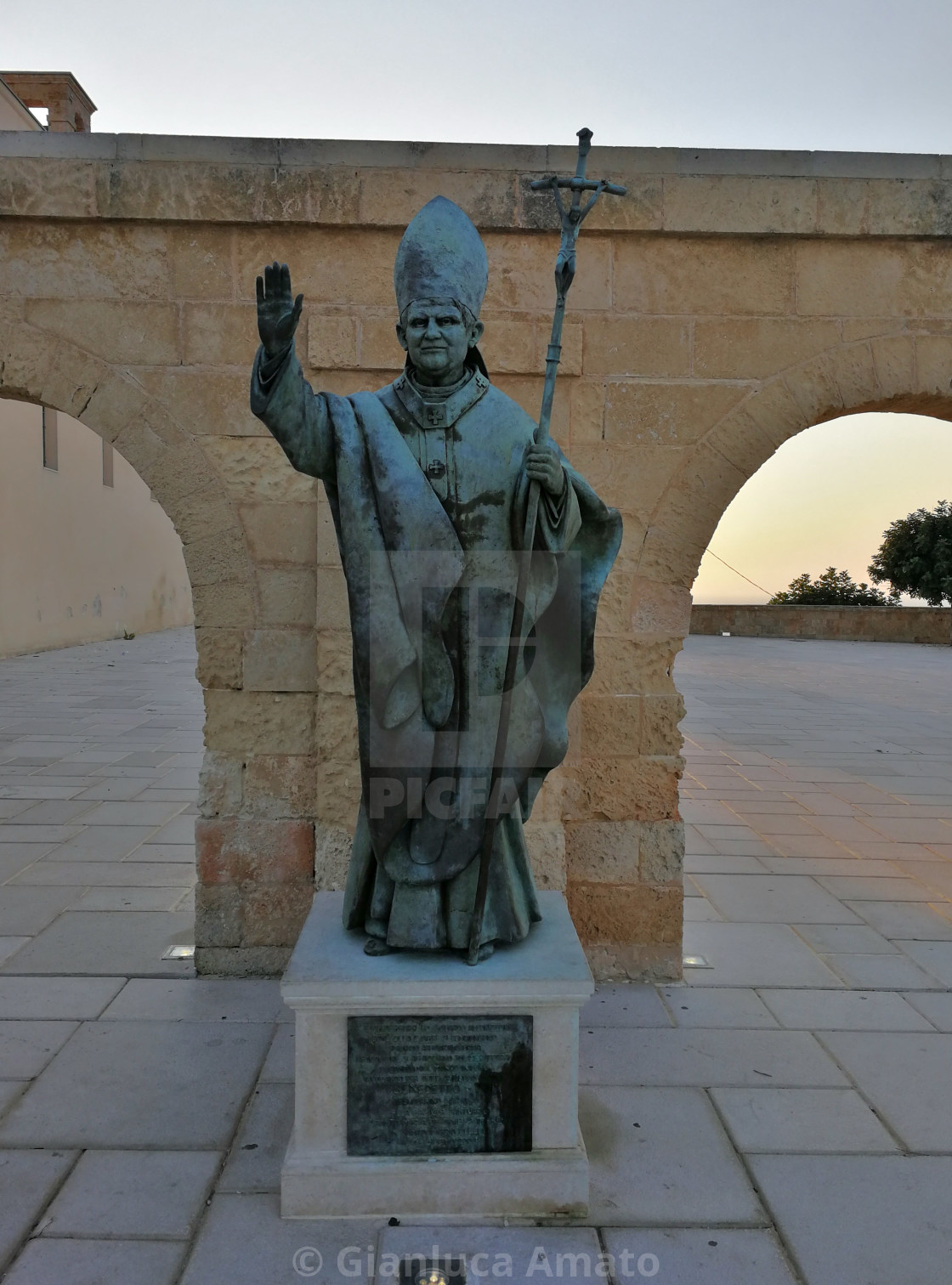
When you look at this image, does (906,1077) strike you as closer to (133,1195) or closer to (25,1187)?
(133,1195)

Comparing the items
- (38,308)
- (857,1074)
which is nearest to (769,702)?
(857,1074)

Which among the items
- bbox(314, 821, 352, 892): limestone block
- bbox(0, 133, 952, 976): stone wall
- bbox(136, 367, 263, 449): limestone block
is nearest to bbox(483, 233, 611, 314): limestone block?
bbox(0, 133, 952, 976): stone wall

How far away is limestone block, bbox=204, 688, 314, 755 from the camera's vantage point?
4156 millimetres

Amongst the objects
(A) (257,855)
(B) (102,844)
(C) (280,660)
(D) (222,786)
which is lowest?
(B) (102,844)

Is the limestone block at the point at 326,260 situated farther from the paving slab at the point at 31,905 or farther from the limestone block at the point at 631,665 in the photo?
the paving slab at the point at 31,905

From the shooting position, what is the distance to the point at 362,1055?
2559 mm

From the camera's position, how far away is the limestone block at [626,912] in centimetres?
422

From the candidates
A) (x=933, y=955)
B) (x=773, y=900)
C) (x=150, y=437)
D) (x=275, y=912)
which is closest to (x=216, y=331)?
(x=150, y=437)

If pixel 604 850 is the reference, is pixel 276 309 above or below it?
above

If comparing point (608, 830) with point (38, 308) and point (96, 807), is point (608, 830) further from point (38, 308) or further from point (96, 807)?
point (96, 807)

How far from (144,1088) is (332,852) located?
115cm

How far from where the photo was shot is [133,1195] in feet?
8.84

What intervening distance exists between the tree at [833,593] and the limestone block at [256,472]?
84.0ft

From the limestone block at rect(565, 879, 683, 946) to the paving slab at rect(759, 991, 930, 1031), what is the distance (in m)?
0.47
